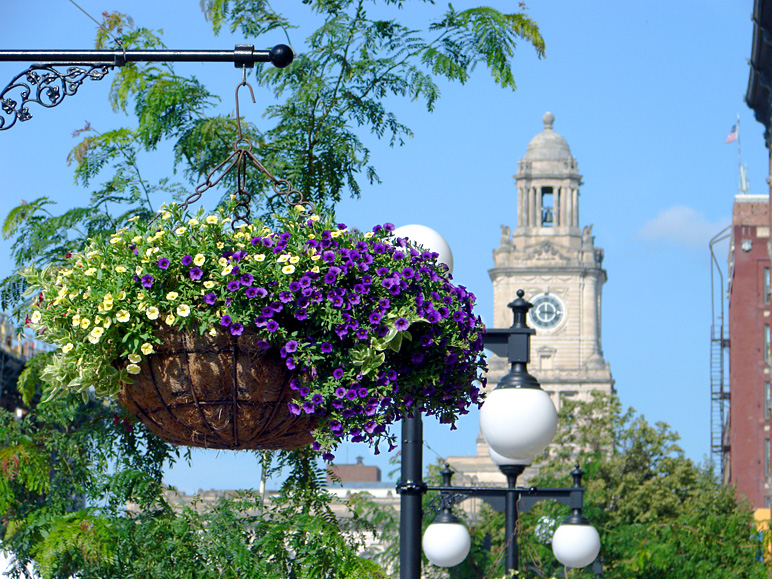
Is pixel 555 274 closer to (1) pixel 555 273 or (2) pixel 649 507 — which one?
(1) pixel 555 273

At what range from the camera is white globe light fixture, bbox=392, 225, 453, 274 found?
8.04 m

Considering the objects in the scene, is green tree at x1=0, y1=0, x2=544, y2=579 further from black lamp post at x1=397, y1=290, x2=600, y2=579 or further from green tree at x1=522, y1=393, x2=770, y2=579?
green tree at x1=522, y1=393, x2=770, y2=579

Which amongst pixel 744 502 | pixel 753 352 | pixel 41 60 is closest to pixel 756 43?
pixel 744 502

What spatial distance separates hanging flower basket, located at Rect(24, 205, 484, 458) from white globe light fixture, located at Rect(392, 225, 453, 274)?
2.60 metres

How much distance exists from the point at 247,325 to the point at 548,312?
15384 centimetres

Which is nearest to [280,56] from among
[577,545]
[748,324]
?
[577,545]

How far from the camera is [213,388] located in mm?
5191

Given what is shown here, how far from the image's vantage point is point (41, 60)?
5.62m

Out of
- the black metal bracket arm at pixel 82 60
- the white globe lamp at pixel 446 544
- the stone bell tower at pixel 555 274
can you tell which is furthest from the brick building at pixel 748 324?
the stone bell tower at pixel 555 274

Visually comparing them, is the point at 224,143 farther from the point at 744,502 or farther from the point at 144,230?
the point at 744,502

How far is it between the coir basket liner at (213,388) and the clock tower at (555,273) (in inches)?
5803

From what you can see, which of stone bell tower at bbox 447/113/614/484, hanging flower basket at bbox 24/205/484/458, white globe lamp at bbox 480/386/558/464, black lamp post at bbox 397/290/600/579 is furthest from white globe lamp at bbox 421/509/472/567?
stone bell tower at bbox 447/113/614/484

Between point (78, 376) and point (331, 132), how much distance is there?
4.77 meters

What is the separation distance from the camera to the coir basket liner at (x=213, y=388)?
5.16m
